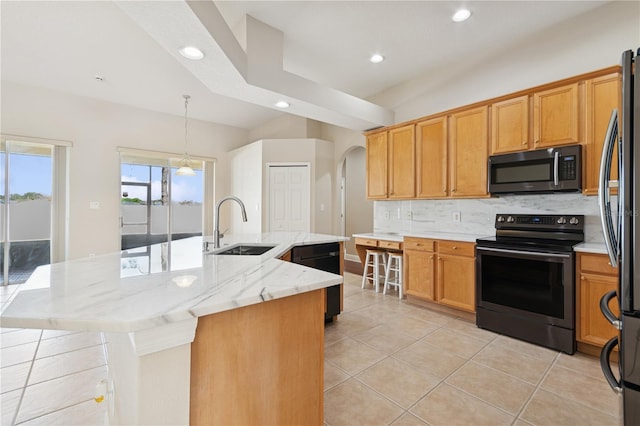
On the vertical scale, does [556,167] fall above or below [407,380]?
above

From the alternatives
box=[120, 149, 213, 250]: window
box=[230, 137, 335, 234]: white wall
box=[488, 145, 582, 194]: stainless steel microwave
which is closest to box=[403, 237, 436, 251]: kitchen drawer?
box=[488, 145, 582, 194]: stainless steel microwave

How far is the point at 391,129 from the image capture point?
13.4 ft

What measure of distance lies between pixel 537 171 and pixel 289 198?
3.94 m

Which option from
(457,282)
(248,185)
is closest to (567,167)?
(457,282)

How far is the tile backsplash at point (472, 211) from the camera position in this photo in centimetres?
272

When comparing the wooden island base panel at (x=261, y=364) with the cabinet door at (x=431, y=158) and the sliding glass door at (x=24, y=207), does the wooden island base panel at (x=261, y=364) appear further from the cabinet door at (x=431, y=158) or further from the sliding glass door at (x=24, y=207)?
the sliding glass door at (x=24, y=207)

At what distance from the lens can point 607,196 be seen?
1323 mm

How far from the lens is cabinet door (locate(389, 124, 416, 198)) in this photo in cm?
382

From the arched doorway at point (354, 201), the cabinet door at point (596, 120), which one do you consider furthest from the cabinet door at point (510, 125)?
the arched doorway at point (354, 201)

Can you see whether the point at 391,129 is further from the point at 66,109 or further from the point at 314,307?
the point at 66,109

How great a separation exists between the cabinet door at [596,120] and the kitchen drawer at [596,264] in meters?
0.59

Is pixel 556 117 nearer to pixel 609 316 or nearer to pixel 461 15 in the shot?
pixel 461 15

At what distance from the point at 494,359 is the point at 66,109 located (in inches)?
263

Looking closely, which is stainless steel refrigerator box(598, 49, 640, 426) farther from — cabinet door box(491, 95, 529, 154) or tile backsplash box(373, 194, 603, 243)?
tile backsplash box(373, 194, 603, 243)
